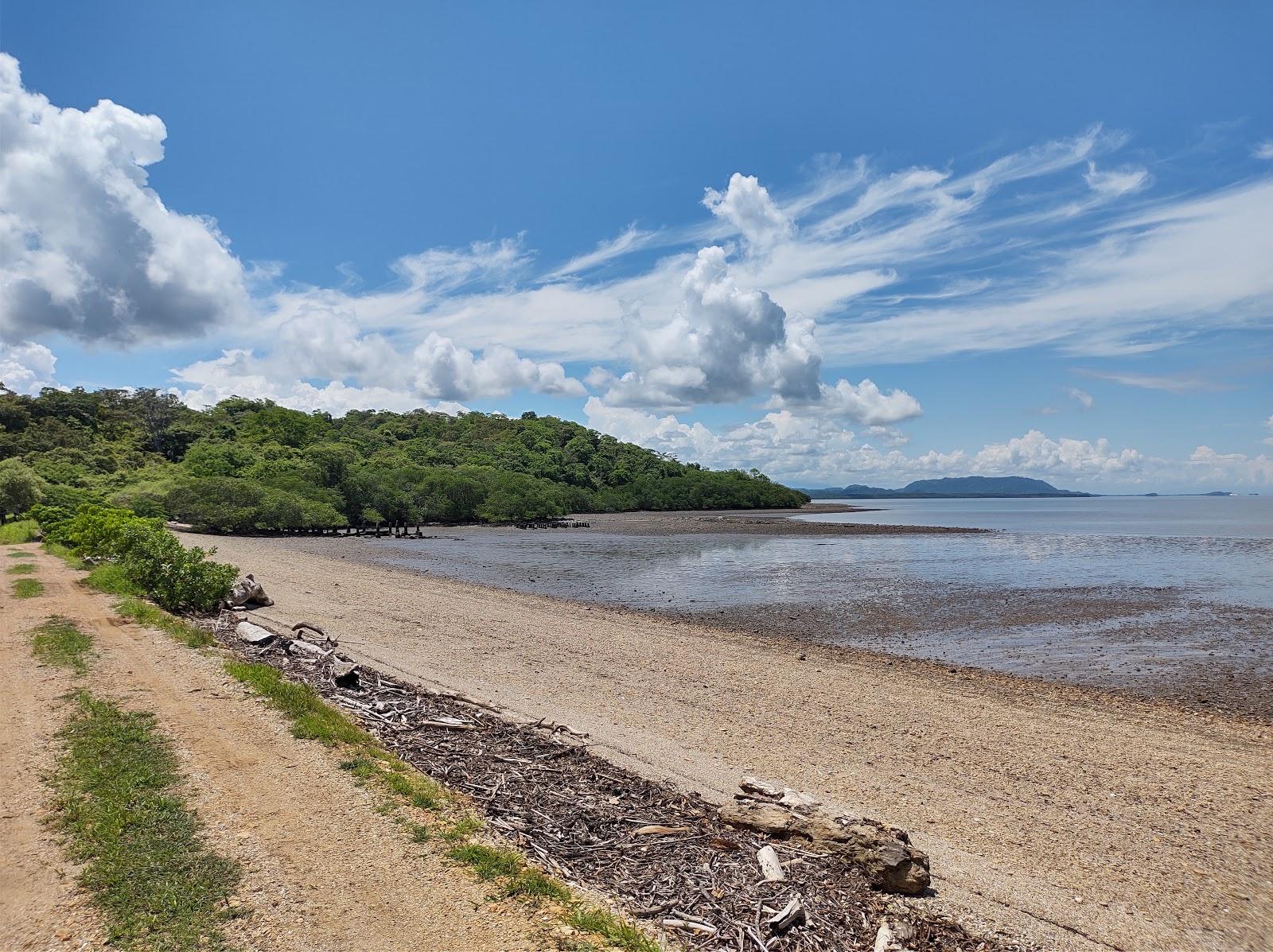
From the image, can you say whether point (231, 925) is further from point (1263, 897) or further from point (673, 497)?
point (673, 497)

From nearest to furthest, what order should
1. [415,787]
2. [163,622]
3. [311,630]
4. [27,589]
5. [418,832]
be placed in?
[418,832] → [415,787] → [163,622] → [311,630] → [27,589]

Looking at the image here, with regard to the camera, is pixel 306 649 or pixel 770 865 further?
pixel 306 649

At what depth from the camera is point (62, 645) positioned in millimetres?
12859

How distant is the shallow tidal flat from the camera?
58.9 ft

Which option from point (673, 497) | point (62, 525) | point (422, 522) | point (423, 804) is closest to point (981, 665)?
point (423, 804)

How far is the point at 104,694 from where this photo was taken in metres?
10.0

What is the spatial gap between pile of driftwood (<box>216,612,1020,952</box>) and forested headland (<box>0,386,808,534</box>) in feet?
148

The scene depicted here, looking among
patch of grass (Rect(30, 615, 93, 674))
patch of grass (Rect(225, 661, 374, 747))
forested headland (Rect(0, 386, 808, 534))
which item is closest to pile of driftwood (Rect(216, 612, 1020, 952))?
patch of grass (Rect(225, 661, 374, 747))

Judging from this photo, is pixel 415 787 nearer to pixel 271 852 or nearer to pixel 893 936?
pixel 271 852

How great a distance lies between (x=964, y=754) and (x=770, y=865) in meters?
5.87

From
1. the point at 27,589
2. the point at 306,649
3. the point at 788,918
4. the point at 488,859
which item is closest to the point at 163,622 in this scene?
the point at 306,649

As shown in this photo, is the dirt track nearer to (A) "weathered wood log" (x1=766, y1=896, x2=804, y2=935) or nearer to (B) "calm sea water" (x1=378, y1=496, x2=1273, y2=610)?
→ (A) "weathered wood log" (x1=766, y1=896, x2=804, y2=935)

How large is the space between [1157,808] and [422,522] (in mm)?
98826

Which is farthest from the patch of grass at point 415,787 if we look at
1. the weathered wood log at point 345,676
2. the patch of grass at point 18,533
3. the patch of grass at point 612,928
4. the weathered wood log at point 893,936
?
the patch of grass at point 18,533
